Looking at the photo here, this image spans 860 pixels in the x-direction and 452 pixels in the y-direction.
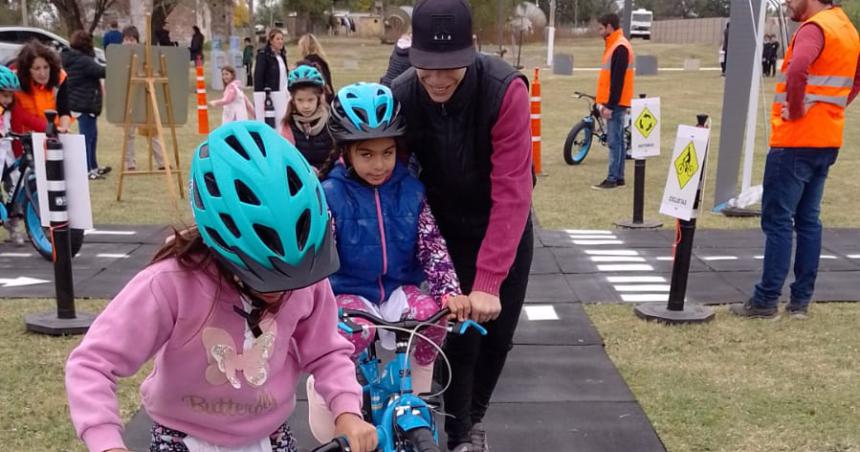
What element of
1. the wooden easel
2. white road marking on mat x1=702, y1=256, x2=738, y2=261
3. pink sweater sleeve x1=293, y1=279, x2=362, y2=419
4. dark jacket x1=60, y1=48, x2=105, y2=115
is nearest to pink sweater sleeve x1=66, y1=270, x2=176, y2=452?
pink sweater sleeve x1=293, y1=279, x2=362, y2=419

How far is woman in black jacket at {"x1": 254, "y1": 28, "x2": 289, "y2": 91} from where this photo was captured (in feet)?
47.7

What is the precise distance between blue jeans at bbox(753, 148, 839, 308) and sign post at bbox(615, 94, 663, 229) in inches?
123

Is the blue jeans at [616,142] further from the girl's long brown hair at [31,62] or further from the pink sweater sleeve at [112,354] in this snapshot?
the pink sweater sleeve at [112,354]

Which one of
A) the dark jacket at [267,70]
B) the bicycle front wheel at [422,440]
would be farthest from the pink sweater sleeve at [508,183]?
the dark jacket at [267,70]

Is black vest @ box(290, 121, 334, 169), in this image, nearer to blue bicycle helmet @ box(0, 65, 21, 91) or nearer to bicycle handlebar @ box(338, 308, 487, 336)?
blue bicycle helmet @ box(0, 65, 21, 91)

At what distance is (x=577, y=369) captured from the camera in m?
5.69

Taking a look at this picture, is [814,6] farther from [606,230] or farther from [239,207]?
[239,207]

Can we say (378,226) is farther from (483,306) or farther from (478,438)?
(478,438)

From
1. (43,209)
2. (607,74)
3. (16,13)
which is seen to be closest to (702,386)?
(43,209)

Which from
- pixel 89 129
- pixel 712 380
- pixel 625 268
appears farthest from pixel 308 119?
pixel 89 129

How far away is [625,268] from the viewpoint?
8227 millimetres

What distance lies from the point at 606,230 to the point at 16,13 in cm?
4781

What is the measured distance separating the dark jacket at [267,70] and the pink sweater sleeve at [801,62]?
9563 millimetres

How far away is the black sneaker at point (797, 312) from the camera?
6652 mm
